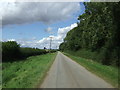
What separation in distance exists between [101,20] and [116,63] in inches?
266

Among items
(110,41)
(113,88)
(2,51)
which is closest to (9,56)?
(2,51)

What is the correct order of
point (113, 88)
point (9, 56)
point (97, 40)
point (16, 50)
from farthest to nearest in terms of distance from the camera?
point (16, 50) → point (9, 56) → point (97, 40) → point (113, 88)

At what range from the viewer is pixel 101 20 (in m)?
27.8

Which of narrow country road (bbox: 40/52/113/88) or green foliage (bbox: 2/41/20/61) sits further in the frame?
green foliage (bbox: 2/41/20/61)

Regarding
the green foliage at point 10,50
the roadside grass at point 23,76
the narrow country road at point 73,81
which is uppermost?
the green foliage at point 10,50

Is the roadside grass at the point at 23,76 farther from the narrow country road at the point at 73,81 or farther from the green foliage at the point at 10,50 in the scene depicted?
the green foliage at the point at 10,50

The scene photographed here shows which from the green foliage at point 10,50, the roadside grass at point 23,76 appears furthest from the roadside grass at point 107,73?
the green foliage at point 10,50

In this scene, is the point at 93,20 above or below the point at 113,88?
above

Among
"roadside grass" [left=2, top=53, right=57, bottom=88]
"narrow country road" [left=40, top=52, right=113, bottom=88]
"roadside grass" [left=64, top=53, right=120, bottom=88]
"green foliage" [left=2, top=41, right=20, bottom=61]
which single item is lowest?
"roadside grass" [left=2, top=53, right=57, bottom=88]

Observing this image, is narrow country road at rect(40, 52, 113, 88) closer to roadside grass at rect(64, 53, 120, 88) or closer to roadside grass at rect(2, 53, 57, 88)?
roadside grass at rect(64, 53, 120, 88)

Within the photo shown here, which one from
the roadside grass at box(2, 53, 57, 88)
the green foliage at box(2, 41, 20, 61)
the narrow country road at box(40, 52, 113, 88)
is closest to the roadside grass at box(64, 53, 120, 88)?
the narrow country road at box(40, 52, 113, 88)

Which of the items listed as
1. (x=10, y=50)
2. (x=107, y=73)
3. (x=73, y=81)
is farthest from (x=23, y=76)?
(x=10, y=50)

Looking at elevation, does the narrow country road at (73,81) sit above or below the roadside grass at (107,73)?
below

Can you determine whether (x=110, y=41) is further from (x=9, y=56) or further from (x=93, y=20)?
(x=9, y=56)
